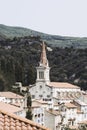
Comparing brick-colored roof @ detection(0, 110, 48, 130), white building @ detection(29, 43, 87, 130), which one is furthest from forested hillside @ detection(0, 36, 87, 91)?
brick-colored roof @ detection(0, 110, 48, 130)

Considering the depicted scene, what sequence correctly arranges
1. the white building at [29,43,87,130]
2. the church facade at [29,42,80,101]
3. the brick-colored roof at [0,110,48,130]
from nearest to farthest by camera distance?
1. the brick-colored roof at [0,110,48,130]
2. the white building at [29,43,87,130]
3. the church facade at [29,42,80,101]

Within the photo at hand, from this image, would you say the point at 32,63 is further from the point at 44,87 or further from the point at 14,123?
the point at 14,123

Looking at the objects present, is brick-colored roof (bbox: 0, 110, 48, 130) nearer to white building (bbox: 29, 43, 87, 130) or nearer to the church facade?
white building (bbox: 29, 43, 87, 130)

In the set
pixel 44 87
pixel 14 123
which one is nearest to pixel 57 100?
pixel 44 87

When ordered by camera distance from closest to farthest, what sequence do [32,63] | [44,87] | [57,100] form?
1. [57,100]
2. [44,87]
3. [32,63]

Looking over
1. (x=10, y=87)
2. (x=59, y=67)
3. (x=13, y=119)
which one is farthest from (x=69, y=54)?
(x=13, y=119)

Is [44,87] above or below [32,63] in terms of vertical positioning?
above

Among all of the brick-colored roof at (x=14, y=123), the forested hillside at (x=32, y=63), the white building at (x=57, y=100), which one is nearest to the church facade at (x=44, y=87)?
the white building at (x=57, y=100)
